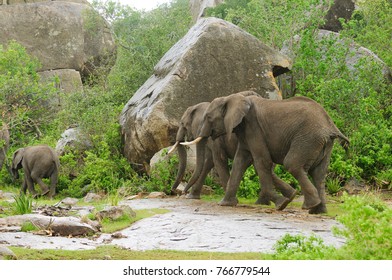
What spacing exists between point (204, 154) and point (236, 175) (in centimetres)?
179

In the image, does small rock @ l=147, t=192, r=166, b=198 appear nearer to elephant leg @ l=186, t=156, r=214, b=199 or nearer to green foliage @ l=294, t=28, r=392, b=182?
elephant leg @ l=186, t=156, r=214, b=199

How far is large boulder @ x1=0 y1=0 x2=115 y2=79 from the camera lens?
30281 millimetres

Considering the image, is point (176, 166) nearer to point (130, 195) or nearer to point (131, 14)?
point (130, 195)

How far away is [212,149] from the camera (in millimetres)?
14930

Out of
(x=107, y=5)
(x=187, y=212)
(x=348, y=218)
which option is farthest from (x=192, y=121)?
(x=107, y=5)

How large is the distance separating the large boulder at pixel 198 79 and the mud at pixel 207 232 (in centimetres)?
490

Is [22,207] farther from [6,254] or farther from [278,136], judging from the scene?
[278,136]

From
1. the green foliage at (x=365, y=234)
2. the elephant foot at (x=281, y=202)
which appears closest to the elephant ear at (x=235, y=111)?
the elephant foot at (x=281, y=202)

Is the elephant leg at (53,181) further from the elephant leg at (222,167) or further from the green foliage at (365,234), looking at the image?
the green foliage at (365,234)

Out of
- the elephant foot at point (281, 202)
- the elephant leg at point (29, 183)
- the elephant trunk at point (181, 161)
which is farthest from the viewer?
the elephant leg at point (29, 183)

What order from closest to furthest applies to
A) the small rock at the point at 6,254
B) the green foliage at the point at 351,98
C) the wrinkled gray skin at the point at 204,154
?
the small rock at the point at 6,254 < the wrinkled gray skin at the point at 204,154 < the green foliage at the point at 351,98

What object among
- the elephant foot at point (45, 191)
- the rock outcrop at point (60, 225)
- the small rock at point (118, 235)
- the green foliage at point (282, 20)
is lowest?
the elephant foot at point (45, 191)

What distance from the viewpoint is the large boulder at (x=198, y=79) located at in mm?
17219

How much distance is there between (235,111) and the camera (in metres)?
13.0
